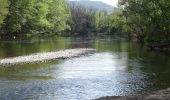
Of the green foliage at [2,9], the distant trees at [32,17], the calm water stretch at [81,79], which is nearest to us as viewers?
the calm water stretch at [81,79]

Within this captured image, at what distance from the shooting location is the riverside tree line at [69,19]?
87812mm

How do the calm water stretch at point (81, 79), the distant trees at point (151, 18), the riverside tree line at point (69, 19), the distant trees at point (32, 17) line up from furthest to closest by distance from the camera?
the distant trees at point (32, 17) → the riverside tree line at point (69, 19) → the distant trees at point (151, 18) → the calm water stretch at point (81, 79)

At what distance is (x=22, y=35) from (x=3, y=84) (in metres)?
101

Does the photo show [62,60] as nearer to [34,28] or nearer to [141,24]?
[141,24]

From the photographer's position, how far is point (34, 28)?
143 m

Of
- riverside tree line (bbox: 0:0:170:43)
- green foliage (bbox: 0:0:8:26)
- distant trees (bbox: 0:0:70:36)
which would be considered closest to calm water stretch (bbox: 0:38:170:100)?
riverside tree line (bbox: 0:0:170:43)

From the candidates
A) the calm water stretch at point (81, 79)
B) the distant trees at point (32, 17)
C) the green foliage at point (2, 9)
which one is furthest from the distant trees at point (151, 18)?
the distant trees at point (32, 17)

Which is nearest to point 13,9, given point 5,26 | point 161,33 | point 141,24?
point 5,26

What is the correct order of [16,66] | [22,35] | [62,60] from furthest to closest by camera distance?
1. [22,35]
2. [62,60]
3. [16,66]

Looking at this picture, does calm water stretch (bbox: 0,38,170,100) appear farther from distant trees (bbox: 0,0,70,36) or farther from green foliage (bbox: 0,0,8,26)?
distant trees (bbox: 0,0,70,36)

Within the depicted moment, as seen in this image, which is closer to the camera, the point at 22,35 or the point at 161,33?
the point at 161,33

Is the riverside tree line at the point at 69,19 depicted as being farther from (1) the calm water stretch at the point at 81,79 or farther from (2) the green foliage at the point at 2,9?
(1) the calm water stretch at the point at 81,79

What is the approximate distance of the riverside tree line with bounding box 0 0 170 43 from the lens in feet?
288

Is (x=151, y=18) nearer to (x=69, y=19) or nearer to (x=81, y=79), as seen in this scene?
(x=81, y=79)
